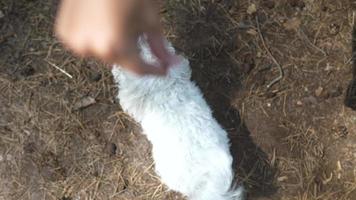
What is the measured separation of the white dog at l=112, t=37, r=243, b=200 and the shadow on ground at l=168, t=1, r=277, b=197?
119 millimetres

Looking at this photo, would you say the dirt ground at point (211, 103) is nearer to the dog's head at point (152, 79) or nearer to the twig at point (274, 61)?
the twig at point (274, 61)

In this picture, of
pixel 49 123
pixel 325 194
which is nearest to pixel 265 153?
pixel 325 194

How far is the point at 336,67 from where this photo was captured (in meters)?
1.59

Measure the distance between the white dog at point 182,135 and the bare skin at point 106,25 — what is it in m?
0.74

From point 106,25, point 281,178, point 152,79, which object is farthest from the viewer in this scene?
point 281,178

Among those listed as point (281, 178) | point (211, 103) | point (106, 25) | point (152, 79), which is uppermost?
point (106, 25)

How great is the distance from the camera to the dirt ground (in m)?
1.55

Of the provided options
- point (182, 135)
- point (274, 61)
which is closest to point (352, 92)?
point (274, 61)

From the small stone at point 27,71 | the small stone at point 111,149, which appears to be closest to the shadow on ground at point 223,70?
the small stone at point 111,149

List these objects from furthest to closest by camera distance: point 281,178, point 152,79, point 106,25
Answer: point 281,178 → point 152,79 → point 106,25

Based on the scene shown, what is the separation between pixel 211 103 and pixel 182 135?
230mm

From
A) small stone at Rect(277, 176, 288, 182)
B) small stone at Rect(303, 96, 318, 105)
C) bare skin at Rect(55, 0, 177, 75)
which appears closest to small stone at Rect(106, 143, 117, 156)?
small stone at Rect(277, 176, 288, 182)

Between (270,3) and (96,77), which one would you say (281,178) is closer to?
(270,3)

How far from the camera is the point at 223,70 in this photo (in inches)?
62.5
